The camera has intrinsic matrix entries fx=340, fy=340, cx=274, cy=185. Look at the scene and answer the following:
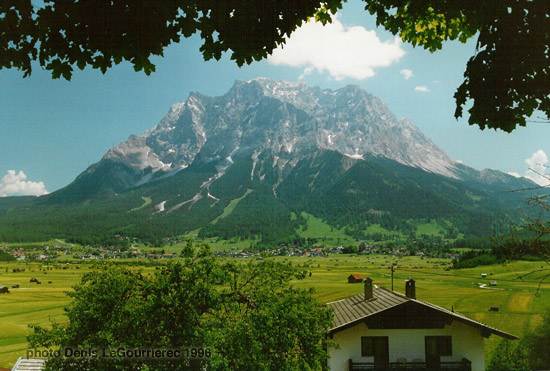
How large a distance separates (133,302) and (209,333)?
4.07 m

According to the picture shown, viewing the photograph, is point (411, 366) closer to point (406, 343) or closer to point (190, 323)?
point (406, 343)

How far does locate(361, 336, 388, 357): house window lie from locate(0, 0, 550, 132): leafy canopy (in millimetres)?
20788

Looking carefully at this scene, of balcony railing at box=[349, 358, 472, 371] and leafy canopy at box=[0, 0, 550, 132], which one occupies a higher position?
leafy canopy at box=[0, 0, 550, 132]

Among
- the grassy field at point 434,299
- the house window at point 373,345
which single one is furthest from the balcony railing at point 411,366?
the grassy field at point 434,299

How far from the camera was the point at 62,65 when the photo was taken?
3.58 metres

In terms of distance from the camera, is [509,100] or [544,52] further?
[509,100]

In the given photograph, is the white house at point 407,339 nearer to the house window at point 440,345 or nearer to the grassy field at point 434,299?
the house window at point 440,345

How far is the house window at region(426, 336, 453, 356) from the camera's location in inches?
849

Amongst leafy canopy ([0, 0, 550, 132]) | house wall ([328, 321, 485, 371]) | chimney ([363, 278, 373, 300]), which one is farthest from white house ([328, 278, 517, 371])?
leafy canopy ([0, 0, 550, 132])

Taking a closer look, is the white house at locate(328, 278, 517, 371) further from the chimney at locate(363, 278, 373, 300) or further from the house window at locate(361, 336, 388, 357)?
the chimney at locate(363, 278, 373, 300)

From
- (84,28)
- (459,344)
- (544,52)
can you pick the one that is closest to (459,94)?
(544,52)

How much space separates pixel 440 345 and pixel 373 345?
13.9 feet

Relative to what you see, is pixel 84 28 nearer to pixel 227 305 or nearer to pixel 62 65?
pixel 62 65

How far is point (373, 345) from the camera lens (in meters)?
21.9
